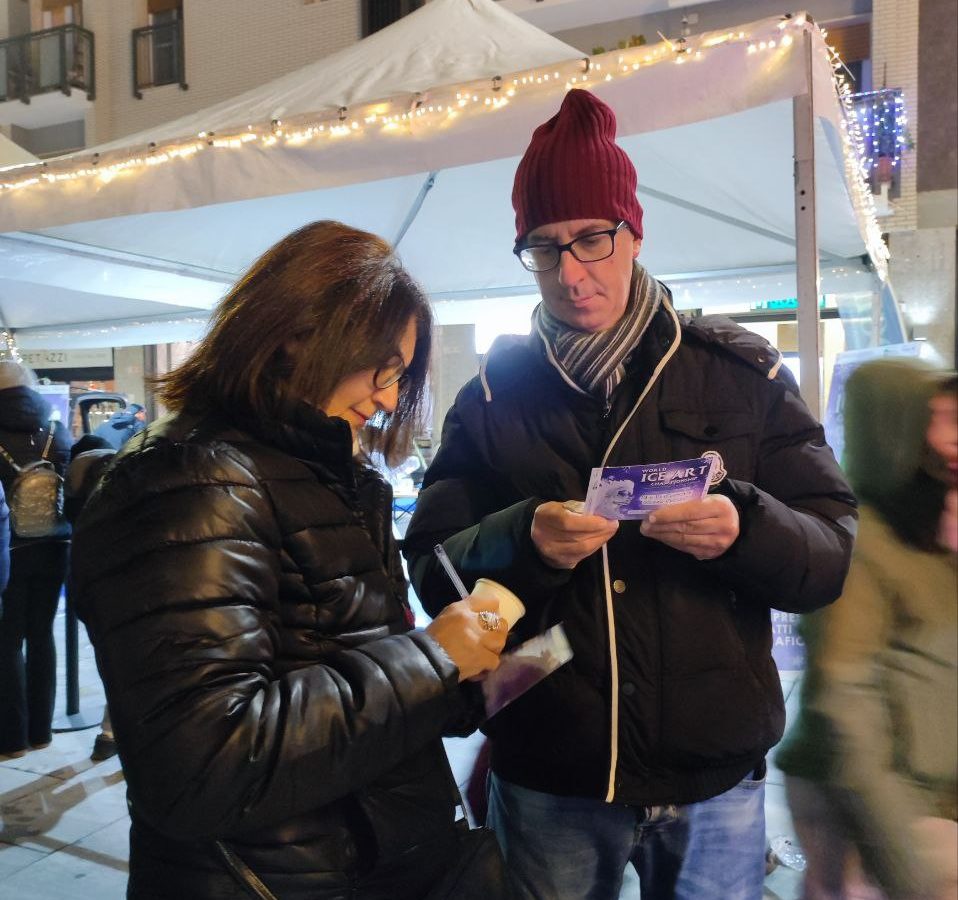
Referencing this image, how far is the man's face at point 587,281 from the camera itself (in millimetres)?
1581

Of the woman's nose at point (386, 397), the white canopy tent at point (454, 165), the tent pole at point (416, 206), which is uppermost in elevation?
the tent pole at point (416, 206)

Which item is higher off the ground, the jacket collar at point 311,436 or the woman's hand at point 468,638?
the jacket collar at point 311,436

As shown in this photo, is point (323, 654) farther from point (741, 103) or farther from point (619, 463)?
point (741, 103)

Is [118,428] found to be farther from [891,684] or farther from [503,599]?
[891,684]

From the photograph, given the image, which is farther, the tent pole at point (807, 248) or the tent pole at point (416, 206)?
the tent pole at point (416, 206)

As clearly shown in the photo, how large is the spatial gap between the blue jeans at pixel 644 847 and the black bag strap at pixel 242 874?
0.64 meters

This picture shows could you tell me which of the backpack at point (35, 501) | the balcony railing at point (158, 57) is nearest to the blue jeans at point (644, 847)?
the backpack at point (35, 501)

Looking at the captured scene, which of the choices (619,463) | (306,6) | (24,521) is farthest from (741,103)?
(306,6)

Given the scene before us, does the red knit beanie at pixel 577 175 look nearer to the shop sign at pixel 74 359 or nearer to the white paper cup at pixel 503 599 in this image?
the white paper cup at pixel 503 599

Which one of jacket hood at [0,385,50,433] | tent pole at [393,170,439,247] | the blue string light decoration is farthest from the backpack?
the blue string light decoration

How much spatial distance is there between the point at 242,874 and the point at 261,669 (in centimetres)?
29

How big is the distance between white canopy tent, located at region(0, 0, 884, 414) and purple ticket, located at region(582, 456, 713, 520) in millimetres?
1388

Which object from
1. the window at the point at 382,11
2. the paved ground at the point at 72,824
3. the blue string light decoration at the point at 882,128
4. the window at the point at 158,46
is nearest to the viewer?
the paved ground at the point at 72,824

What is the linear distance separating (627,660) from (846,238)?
347 cm
